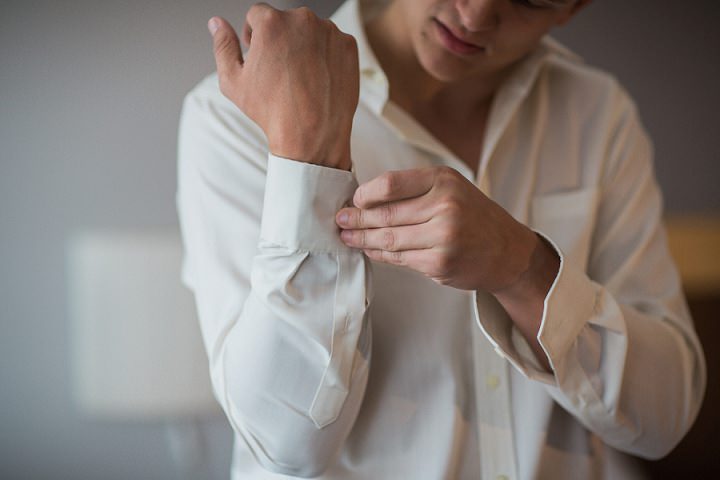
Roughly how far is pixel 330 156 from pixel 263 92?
0.28 ft

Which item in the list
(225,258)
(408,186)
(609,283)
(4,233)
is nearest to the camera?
(408,186)

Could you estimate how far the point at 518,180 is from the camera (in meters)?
1.03

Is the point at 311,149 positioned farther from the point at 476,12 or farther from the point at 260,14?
the point at 476,12

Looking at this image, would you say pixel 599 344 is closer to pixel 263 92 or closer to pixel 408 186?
pixel 408 186

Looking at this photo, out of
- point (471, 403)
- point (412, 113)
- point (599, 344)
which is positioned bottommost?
point (471, 403)

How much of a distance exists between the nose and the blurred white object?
2.19 ft

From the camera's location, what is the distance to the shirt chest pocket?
3.29ft

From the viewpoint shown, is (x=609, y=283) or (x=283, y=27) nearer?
(x=283, y=27)

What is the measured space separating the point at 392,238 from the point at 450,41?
299mm


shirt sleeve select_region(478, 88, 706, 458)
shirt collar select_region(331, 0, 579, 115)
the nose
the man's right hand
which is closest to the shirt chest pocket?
shirt sleeve select_region(478, 88, 706, 458)

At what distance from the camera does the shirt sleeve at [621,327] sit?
0.82m

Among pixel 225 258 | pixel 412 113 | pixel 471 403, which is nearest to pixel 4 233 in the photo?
pixel 225 258

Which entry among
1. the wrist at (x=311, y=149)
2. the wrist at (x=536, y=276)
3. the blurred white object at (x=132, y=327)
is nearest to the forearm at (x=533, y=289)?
the wrist at (x=536, y=276)

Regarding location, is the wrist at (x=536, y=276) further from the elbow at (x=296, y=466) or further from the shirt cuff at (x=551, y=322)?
the elbow at (x=296, y=466)
